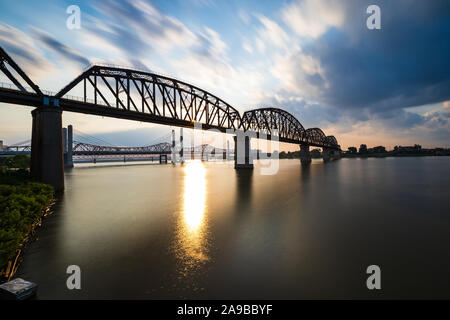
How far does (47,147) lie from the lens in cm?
2661

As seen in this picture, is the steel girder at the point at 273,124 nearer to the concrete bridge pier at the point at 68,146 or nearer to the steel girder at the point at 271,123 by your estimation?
the steel girder at the point at 271,123

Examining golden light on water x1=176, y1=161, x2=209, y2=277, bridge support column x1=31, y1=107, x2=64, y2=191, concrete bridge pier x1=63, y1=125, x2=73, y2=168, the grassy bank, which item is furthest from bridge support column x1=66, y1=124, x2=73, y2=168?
golden light on water x1=176, y1=161, x2=209, y2=277

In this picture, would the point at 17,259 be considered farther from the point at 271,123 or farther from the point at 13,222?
the point at 271,123

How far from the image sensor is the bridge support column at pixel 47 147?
87.2 ft

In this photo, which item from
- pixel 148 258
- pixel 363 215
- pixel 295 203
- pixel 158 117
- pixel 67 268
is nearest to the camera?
pixel 67 268

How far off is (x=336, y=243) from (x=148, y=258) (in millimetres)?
9853

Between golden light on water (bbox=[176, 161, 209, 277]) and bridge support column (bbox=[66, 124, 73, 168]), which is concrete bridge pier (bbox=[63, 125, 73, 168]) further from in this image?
golden light on water (bbox=[176, 161, 209, 277])

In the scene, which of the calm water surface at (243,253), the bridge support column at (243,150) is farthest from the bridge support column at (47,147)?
the bridge support column at (243,150)

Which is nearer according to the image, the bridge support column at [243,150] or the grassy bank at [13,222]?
the grassy bank at [13,222]

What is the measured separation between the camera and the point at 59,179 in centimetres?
2873

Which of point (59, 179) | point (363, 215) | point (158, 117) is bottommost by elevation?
point (363, 215)

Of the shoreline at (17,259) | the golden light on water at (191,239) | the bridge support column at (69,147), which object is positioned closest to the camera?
the shoreline at (17,259)
